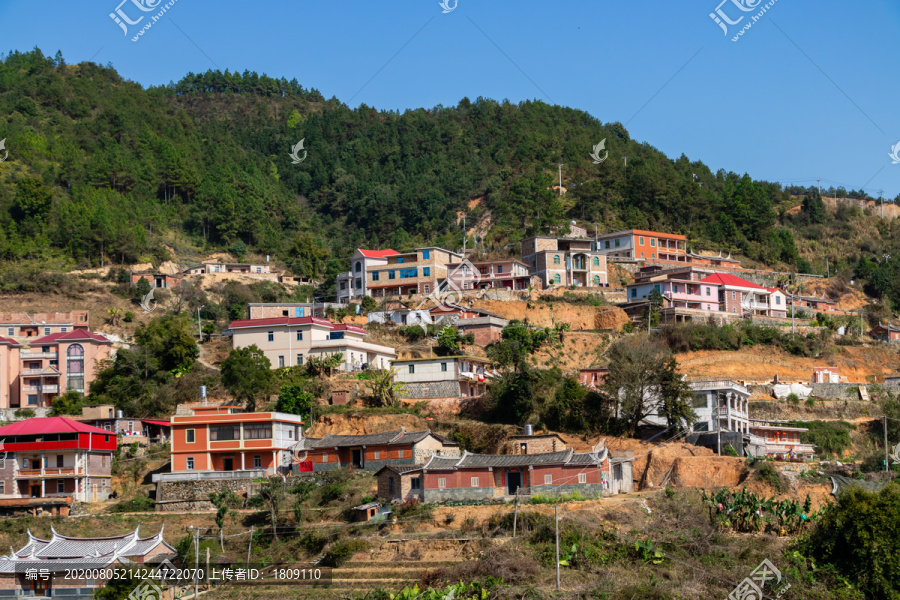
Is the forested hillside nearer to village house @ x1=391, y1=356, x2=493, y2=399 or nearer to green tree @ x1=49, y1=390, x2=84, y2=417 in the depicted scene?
green tree @ x1=49, y1=390, x2=84, y2=417

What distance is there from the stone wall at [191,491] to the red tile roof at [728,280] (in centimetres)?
3882

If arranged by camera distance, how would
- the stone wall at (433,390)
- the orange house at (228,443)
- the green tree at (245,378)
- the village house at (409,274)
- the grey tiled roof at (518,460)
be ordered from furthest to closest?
1. the village house at (409,274)
2. the stone wall at (433,390)
3. the green tree at (245,378)
4. the orange house at (228,443)
5. the grey tiled roof at (518,460)

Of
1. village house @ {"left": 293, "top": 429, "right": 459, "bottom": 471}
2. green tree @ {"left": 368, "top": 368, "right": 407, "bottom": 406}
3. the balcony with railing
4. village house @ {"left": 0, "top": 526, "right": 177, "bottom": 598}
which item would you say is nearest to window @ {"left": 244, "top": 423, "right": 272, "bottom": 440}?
village house @ {"left": 293, "top": 429, "right": 459, "bottom": 471}

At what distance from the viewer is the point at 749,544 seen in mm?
36906

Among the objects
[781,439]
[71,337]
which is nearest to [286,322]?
[71,337]

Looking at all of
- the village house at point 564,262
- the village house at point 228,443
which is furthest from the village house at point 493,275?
the village house at point 228,443

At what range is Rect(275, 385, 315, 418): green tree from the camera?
5088 centimetres

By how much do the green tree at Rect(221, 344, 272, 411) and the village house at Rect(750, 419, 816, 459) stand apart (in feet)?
85.2

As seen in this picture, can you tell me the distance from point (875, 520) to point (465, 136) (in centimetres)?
8863

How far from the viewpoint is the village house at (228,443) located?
47.9m

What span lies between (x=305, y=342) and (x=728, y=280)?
3235 cm

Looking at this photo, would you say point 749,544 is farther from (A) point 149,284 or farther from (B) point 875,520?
(A) point 149,284

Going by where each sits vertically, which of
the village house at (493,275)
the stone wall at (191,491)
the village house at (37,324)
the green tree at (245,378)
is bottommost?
the stone wall at (191,491)

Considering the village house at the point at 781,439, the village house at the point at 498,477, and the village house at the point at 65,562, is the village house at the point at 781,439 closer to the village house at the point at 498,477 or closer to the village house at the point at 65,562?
the village house at the point at 498,477
